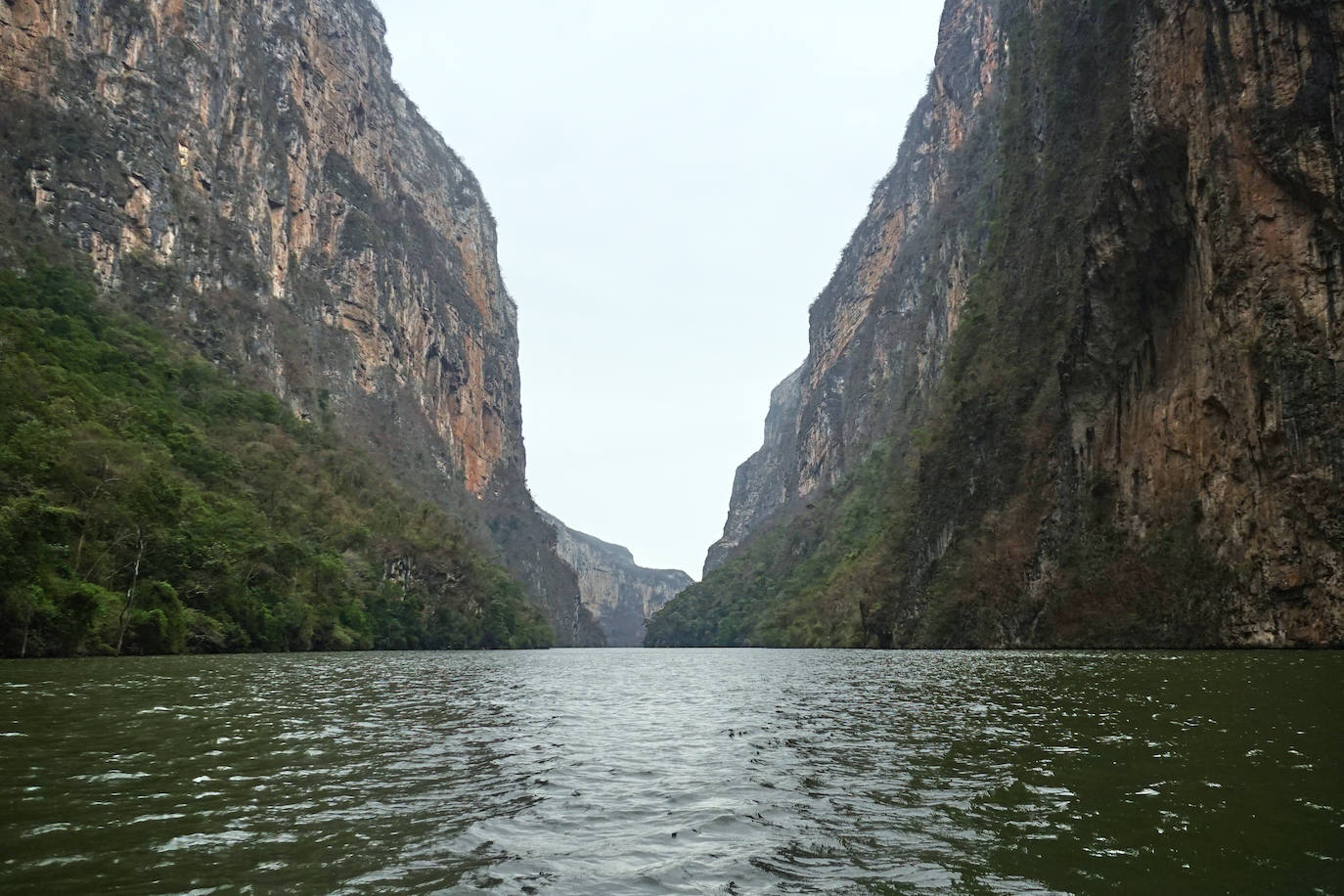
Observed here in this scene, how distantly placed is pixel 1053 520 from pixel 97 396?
2629 inches

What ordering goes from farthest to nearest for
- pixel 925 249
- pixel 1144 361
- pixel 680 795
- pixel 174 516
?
pixel 925 249 → pixel 1144 361 → pixel 174 516 → pixel 680 795

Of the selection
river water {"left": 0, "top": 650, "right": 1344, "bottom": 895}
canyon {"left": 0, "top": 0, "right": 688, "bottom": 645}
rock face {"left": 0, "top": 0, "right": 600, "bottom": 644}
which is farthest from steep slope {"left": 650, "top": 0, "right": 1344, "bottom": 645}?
rock face {"left": 0, "top": 0, "right": 600, "bottom": 644}

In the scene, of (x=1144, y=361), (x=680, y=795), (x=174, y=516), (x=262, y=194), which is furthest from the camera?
(x=262, y=194)

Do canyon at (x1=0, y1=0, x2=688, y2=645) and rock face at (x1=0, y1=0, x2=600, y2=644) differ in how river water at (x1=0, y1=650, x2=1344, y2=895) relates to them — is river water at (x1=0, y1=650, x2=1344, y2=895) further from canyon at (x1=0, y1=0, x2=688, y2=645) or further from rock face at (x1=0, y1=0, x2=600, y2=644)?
rock face at (x1=0, y1=0, x2=600, y2=644)

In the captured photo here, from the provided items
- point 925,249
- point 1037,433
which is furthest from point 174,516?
point 925,249

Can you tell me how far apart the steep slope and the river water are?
25531 mm

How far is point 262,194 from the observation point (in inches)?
4843

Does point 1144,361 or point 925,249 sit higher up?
point 925,249

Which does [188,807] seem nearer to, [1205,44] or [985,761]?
[985,761]

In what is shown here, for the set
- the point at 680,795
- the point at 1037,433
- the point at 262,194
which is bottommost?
the point at 680,795

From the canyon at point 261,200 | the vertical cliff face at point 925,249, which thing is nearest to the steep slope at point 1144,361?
the vertical cliff face at point 925,249

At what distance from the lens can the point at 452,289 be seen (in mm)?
199500

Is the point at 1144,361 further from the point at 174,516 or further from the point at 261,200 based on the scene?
the point at 261,200

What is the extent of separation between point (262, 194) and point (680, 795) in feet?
427
